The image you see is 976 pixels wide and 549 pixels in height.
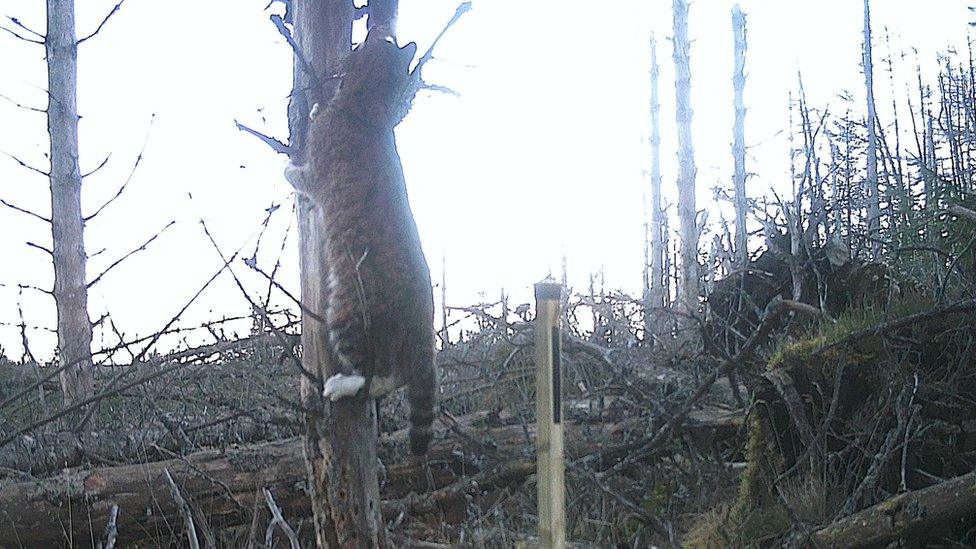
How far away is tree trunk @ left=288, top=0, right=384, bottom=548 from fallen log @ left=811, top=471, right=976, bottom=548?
2.10 meters

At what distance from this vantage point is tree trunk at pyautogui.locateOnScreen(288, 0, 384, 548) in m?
3.23

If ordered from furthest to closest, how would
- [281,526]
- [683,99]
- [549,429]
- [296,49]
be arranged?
[683,99]
[281,526]
[296,49]
[549,429]

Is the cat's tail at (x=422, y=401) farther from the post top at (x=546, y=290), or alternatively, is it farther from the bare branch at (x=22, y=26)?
the bare branch at (x=22, y=26)

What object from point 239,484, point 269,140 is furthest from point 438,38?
point 239,484

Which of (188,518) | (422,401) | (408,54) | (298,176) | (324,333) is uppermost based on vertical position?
(408,54)

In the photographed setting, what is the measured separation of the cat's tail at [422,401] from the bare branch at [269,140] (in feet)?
3.66

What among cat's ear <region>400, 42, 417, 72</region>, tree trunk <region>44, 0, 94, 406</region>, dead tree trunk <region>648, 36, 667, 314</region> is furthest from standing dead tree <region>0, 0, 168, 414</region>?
dead tree trunk <region>648, 36, 667, 314</region>

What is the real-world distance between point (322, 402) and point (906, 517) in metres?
2.60

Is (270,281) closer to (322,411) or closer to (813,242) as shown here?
(322,411)

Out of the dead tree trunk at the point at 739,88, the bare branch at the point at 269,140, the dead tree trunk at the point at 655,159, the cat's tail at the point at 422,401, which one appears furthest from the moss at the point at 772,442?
the dead tree trunk at the point at 739,88

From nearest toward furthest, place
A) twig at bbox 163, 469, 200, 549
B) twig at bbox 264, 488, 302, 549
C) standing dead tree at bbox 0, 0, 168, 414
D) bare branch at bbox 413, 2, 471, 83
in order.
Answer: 1. bare branch at bbox 413, 2, 471, 83
2. twig at bbox 264, 488, 302, 549
3. twig at bbox 163, 469, 200, 549
4. standing dead tree at bbox 0, 0, 168, 414

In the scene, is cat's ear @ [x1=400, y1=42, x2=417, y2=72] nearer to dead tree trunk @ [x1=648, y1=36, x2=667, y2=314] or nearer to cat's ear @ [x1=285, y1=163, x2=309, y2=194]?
cat's ear @ [x1=285, y1=163, x2=309, y2=194]

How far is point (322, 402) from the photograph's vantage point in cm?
326

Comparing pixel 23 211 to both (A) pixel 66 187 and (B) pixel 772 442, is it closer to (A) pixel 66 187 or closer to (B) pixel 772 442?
(A) pixel 66 187
